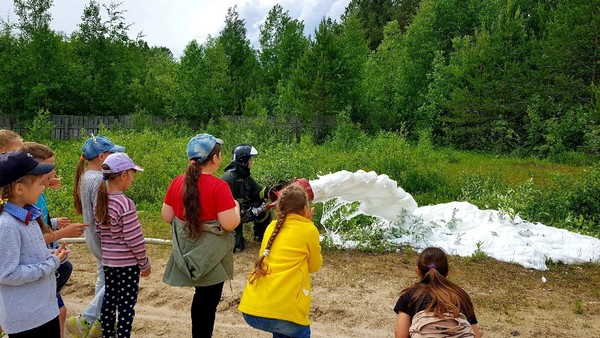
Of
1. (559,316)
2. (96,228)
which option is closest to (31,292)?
(96,228)

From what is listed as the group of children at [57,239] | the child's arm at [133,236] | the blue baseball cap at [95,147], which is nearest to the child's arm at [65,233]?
the group of children at [57,239]

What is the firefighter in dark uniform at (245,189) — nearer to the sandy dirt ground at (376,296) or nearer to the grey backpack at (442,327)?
the sandy dirt ground at (376,296)

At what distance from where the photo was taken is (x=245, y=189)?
642cm

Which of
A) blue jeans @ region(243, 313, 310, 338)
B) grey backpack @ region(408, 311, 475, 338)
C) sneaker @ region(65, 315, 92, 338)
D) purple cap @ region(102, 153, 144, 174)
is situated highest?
purple cap @ region(102, 153, 144, 174)

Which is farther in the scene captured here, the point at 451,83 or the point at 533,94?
the point at 451,83

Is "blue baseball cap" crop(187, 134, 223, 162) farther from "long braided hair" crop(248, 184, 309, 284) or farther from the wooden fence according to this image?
the wooden fence

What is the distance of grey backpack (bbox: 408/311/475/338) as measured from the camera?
2.53m

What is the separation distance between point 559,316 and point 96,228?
14.0ft

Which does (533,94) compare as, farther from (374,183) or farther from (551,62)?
(374,183)

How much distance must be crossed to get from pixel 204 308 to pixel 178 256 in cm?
42

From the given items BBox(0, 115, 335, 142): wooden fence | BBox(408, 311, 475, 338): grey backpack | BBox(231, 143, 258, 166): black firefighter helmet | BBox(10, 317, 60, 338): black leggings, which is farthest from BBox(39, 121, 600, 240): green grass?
BBox(0, 115, 335, 142): wooden fence

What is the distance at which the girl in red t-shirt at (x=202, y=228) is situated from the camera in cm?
328

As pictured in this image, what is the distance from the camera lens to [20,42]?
1995cm

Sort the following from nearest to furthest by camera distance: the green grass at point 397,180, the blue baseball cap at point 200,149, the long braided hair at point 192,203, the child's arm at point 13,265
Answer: the child's arm at point 13,265, the long braided hair at point 192,203, the blue baseball cap at point 200,149, the green grass at point 397,180
